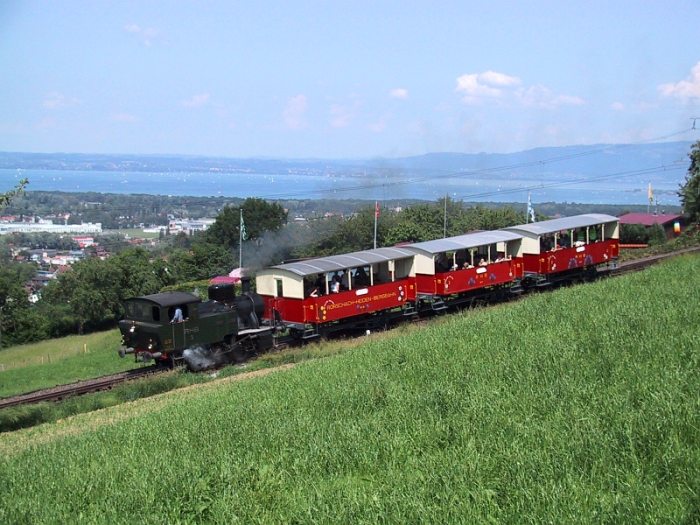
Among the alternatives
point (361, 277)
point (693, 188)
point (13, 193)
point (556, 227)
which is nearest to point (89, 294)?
point (361, 277)

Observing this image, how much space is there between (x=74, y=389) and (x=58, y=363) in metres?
11.7

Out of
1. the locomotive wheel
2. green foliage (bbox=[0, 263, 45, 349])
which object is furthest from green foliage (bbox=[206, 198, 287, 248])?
the locomotive wheel

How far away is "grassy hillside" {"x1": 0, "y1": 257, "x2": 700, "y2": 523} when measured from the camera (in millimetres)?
6680

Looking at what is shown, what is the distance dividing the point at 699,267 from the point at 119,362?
21.9 m

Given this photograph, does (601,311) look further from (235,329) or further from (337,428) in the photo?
(235,329)

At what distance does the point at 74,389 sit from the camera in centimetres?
2095

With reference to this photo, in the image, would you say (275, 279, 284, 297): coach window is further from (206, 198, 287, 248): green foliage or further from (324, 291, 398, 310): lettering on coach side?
(206, 198, 287, 248): green foliage

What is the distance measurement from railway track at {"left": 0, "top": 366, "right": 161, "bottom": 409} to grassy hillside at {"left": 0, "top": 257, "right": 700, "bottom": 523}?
5.90 meters

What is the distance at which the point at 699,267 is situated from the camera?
20.7 metres

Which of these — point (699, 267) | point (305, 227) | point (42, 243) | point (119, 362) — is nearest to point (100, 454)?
point (699, 267)

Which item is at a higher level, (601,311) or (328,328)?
(601,311)

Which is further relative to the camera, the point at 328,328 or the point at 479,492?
the point at 328,328

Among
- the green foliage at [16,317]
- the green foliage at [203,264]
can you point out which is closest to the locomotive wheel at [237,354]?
the green foliage at [16,317]

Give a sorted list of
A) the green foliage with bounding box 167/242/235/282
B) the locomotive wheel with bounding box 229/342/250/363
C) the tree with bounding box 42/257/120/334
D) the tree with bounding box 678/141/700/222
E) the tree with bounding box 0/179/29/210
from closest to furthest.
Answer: the tree with bounding box 0/179/29/210 → the locomotive wheel with bounding box 229/342/250/363 → the tree with bounding box 42/257/120/334 → the tree with bounding box 678/141/700/222 → the green foliage with bounding box 167/242/235/282
